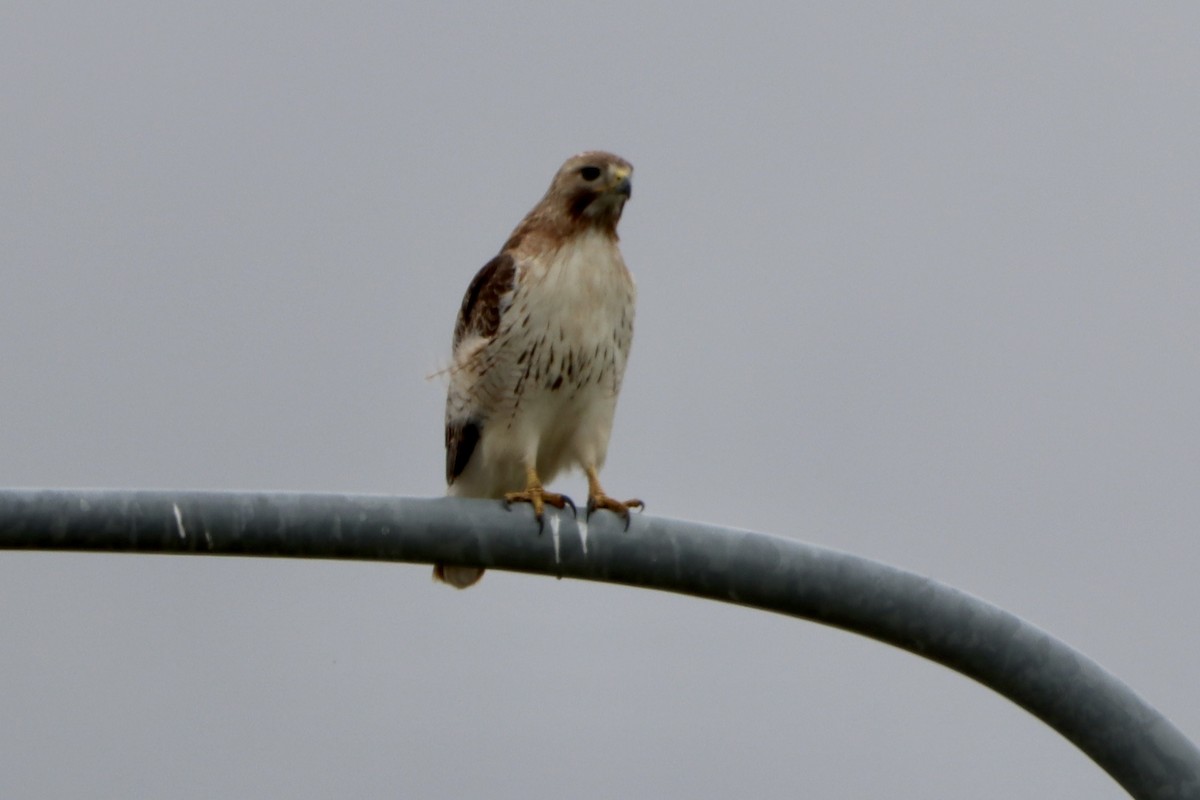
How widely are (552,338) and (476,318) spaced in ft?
1.31

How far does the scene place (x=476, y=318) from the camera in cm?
733

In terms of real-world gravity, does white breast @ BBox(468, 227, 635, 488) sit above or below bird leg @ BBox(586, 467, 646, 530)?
above

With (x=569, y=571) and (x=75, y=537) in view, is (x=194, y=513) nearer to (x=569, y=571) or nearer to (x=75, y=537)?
(x=75, y=537)

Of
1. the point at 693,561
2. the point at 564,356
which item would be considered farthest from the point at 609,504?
the point at 693,561

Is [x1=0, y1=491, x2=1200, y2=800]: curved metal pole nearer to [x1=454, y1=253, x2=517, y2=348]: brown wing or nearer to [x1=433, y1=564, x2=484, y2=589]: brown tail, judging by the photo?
[x1=454, y1=253, x2=517, y2=348]: brown wing

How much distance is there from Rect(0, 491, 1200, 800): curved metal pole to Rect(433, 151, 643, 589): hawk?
8.37ft

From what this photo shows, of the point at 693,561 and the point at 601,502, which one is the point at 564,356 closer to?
the point at 601,502

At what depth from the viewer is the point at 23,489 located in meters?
3.91

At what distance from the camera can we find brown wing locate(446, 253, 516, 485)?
7199 millimetres

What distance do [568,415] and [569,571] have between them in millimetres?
2904

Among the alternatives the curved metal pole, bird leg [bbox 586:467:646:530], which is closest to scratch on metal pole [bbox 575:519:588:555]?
the curved metal pole

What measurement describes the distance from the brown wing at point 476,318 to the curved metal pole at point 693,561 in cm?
294

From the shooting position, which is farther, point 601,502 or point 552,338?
point 552,338

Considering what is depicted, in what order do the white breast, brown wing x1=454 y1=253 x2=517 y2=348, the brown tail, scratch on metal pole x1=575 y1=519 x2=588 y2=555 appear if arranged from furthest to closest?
the brown tail
brown wing x1=454 y1=253 x2=517 y2=348
the white breast
scratch on metal pole x1=575 y1=519 x2=588 y2=555
